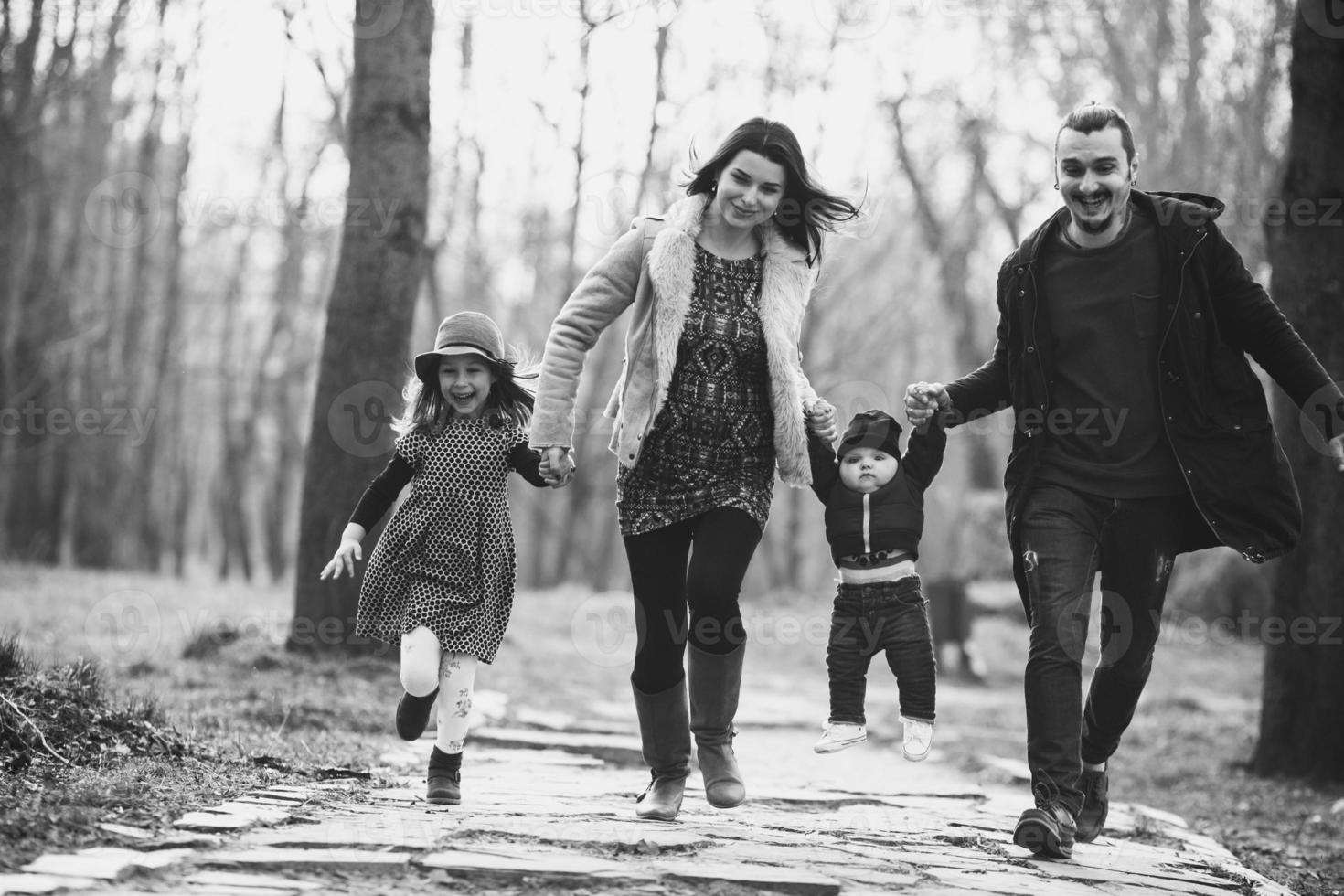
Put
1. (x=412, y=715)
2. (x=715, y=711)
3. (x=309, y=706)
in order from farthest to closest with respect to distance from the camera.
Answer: (x=309, y=706) → (x=412, y=715) → (x=715, y=711)

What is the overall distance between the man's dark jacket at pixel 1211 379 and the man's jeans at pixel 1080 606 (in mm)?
161

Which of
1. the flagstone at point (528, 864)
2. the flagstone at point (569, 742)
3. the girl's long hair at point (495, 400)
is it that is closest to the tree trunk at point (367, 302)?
the flagstone at point (569, 742)

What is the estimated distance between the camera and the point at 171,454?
108ft

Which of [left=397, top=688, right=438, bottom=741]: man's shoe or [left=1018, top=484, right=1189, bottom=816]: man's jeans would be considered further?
[left=397, top=688, right=438, bottom=741]: man's shoe

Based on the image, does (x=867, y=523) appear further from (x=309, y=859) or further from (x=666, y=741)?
(x=309, y=859)

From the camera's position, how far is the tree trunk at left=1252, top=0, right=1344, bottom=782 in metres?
8.14

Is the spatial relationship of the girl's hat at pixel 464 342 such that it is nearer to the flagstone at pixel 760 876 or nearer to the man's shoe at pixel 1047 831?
the flagstone at pixel 760 876

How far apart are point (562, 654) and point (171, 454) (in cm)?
2183

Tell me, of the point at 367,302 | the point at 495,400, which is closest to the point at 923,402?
the point at 495,400

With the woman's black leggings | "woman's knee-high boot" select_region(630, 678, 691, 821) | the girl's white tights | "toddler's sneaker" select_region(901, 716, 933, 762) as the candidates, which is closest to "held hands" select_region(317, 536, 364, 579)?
the girl's white tights

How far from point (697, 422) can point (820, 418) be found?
1.49 feet

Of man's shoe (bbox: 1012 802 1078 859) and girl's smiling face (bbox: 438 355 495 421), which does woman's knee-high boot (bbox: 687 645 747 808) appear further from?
girl's smiling face (bbox: 438 355 495 421)

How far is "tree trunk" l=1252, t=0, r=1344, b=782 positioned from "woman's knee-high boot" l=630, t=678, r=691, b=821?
490cm

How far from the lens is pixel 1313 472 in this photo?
8.26m
